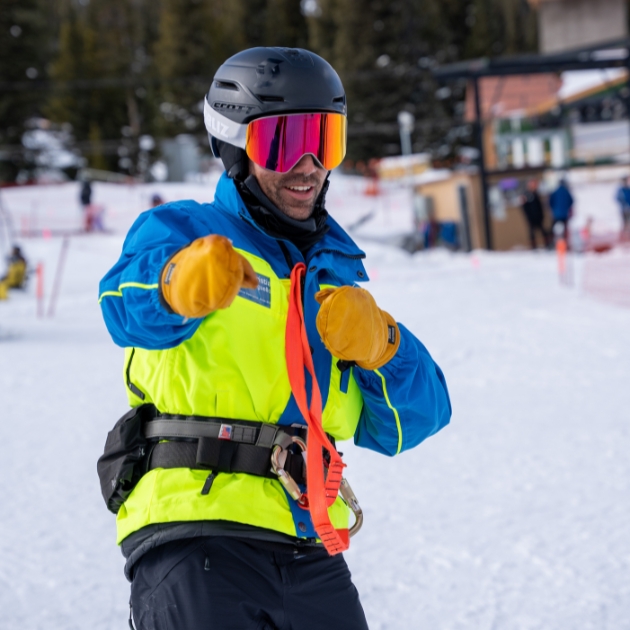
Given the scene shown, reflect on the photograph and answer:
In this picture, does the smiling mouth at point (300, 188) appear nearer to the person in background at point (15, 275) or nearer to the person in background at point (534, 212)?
the person in background at point (15, 275)

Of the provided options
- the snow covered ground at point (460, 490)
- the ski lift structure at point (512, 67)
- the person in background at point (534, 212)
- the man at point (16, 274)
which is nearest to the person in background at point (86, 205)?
the man at point (16, 274)

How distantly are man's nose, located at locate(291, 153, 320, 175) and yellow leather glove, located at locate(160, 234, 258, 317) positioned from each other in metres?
0.53

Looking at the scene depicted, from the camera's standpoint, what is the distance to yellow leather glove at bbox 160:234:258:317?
5.13 ft

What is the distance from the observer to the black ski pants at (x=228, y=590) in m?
1.78

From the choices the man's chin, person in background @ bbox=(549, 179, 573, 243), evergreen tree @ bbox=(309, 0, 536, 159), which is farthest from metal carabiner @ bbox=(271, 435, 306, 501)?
evergreen tree @ bbox=(309, 0, 536, 159)

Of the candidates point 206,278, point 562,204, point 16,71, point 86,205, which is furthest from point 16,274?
point 16,71

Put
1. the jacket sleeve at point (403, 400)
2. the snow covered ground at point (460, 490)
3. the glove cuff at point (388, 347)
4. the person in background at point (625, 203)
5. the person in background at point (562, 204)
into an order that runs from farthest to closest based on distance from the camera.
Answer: the person in background at point (625, 203)
the person in background at point (562, 204)
the snow covered ground at point (460, 490)
the jacket sleeve at point (403, 400)
the glove cuff at point (388, 347)

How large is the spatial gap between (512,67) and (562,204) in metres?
4.42

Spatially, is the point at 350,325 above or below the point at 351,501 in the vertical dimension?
above

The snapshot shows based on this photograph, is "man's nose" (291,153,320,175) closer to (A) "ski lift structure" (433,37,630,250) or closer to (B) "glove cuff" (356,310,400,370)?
(B) "glove cuff" (356,310,400,370)

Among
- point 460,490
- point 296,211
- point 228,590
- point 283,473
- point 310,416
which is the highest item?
point 296,211

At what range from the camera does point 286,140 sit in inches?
82.0

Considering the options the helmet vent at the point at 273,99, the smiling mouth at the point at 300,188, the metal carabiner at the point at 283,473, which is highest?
the helmet vent at the point at 273,99

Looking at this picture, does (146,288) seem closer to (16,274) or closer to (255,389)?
(255,389)
